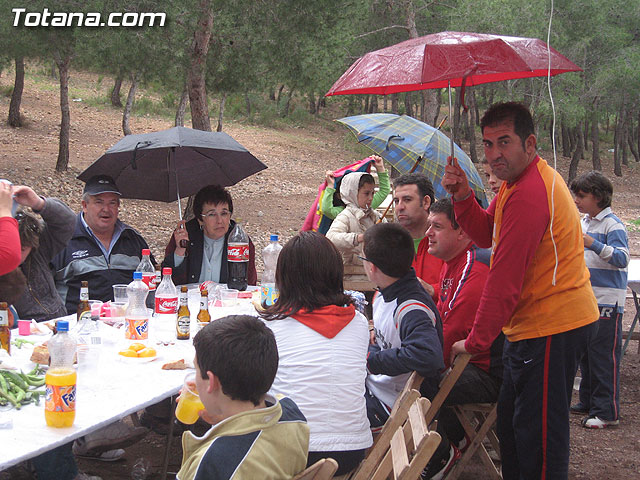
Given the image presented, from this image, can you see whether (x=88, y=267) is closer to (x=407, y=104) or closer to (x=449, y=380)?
(x=449, y=380)

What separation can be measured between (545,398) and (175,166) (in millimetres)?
3197

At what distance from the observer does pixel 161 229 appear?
11.7 metres

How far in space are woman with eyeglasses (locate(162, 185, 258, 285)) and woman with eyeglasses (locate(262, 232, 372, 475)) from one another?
2017mm

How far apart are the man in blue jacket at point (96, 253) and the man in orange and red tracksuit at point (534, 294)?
250 cm

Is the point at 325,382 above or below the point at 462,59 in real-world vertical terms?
below

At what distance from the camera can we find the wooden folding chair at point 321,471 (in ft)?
5.96

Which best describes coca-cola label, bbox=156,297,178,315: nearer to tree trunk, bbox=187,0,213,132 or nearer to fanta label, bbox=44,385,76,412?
fanta label, bbox=44,385,76,412

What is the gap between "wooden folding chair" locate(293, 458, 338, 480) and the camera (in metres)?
1.82

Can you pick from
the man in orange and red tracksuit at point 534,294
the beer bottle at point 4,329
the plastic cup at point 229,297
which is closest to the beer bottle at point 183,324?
the plastic cup at point 229,297

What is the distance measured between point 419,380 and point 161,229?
9487mm

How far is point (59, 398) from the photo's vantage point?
2.21 metres

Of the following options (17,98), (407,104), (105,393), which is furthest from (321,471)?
(407,104)

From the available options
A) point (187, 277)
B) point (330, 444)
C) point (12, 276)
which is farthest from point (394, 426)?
point (187, 277)

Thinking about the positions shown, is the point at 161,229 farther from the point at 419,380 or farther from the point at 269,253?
the point at 419,380
